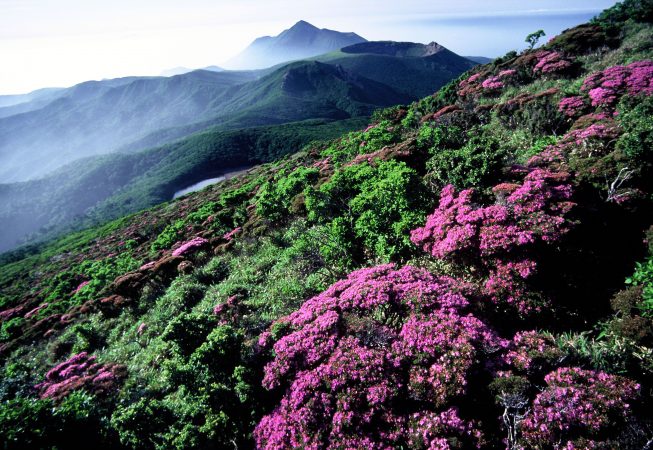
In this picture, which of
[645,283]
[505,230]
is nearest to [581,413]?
[645,283]

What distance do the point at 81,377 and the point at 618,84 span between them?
26.1 m

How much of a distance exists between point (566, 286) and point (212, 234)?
22.2 m

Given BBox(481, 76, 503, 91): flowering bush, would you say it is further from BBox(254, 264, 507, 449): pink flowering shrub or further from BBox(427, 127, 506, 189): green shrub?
BBox(254, 264, 507, 449): pink flowering shrub

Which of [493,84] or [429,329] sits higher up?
[493,84]

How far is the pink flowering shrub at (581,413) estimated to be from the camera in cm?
436

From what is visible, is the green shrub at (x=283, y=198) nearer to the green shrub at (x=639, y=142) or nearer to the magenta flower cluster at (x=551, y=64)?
the green shrub at (x=639, y=142)

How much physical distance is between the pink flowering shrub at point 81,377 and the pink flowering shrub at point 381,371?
697cm

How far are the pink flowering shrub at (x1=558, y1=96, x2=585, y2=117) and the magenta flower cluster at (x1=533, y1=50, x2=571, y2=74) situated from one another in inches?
384

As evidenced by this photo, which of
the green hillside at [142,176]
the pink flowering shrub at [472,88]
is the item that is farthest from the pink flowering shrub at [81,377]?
the green hillside at [142,176]

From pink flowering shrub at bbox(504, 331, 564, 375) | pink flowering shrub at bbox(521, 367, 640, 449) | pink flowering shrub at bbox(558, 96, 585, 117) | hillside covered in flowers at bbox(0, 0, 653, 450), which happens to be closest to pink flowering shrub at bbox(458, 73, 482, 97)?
pink flowering shrub at bbox(558, 96, 585, 117)

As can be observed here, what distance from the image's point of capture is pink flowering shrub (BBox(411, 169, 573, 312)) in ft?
23.8

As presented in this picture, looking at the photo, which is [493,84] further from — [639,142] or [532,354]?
[532,354]

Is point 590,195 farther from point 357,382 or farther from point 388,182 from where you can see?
point 357,382

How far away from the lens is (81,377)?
11.4 m
